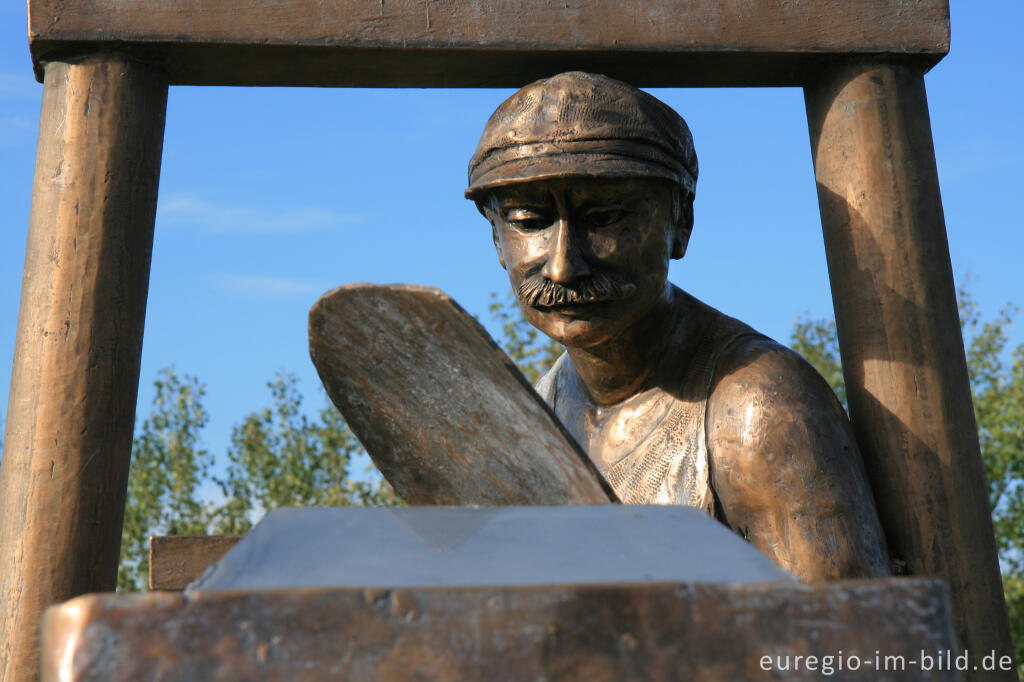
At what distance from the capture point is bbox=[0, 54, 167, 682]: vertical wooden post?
3.12 metres

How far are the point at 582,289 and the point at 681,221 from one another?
1.60 ft

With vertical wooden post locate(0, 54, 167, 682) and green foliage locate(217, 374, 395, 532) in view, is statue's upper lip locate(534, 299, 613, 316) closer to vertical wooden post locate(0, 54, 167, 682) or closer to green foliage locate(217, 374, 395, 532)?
vertical wooden post locate(0, 54, 167, 682)

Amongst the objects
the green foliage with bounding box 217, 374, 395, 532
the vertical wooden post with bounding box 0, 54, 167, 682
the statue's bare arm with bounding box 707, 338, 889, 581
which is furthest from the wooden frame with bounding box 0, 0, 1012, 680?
the green foliage with bounding box 217, 374, 395, 532

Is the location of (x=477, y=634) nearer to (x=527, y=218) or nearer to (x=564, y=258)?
(x=564, y=258)

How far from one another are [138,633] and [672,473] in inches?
87.8

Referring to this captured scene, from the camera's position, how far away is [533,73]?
12.1ft

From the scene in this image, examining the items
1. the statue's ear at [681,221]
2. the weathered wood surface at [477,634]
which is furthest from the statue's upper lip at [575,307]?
the weathered wood surface at [477,634]

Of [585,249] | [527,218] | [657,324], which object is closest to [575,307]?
[585,249]

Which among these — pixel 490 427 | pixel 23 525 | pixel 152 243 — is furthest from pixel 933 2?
pixel 23 525

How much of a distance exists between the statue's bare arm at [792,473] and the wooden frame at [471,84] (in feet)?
0.83

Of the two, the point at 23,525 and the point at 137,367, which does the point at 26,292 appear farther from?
the point at 23,525

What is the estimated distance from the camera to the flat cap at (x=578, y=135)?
10.8ft

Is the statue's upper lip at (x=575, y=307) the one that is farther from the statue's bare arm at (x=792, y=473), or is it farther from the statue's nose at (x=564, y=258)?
the statue's bare arm at (x=792, y=473)

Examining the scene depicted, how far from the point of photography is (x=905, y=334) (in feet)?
11.4
